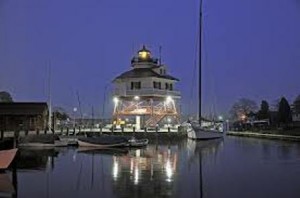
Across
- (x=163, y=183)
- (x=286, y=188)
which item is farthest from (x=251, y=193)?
(x=163, y=183)

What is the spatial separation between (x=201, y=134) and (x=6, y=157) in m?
39.1

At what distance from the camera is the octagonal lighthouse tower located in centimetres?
6900

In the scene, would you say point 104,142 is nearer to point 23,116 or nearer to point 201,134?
point 23,116

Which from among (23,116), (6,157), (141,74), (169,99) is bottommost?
(6,157)

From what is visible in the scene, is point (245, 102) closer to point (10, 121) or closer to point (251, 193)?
point (10, 121)

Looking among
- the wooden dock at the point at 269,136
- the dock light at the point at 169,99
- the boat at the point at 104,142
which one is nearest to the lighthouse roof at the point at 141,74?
the dock light at the point at 169,99

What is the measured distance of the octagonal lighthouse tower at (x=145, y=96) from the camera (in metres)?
69.0

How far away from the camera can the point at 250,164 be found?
31.4 metres

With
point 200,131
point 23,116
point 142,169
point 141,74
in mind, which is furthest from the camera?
point 141,74

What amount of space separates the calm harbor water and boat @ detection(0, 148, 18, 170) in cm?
77

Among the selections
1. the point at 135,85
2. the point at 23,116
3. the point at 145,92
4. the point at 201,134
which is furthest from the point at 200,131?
the point at 23,116

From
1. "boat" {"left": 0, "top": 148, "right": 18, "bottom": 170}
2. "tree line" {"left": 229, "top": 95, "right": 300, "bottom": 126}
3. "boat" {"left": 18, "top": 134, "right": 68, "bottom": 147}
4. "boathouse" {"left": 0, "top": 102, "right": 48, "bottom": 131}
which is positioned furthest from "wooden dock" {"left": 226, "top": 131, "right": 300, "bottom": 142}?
"boat" {"left": 0, "top": 148, "right": 18, "bottom": 170}

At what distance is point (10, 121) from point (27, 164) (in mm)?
25564

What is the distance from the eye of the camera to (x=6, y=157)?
84.3 feet
